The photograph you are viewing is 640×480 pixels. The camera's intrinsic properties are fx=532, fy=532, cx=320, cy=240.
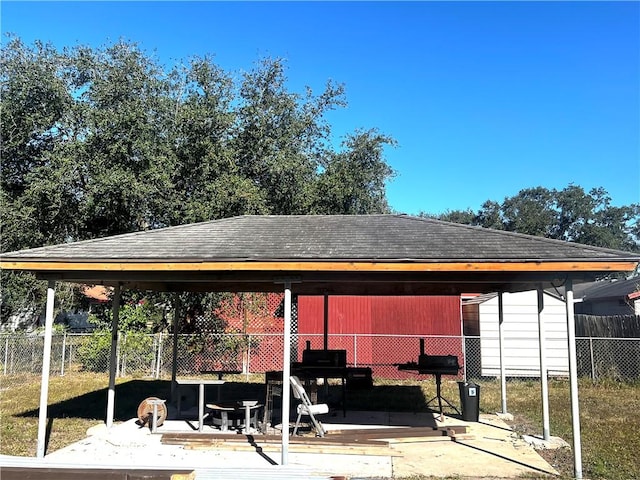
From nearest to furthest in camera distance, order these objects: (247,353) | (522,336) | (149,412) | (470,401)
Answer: (149,412), (470,401), (247,353), (522,336)

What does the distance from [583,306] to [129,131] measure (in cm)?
2715

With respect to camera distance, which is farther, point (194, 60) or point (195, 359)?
point (194, 60)

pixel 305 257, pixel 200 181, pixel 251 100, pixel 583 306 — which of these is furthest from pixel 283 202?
pixel 583 306

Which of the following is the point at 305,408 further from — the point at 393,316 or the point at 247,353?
the point at 393,316

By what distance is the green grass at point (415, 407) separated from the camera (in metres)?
7.30

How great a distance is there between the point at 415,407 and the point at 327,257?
5.76 metres

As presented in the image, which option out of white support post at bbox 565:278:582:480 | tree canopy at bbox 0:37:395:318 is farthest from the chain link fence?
white support post at bbox 565:278:582:480

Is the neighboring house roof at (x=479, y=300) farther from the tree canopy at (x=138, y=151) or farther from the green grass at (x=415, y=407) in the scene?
the tree canopy at (x=138, y=151)

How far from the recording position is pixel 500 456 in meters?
7.16

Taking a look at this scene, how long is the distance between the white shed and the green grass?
0.62 metres

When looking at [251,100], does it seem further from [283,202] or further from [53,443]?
[53,443]


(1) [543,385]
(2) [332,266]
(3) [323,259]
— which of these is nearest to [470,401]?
(1) [543,385]

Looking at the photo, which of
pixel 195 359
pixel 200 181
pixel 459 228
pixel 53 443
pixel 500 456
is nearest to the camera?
pixel 500 456

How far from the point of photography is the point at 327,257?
21.2ft
